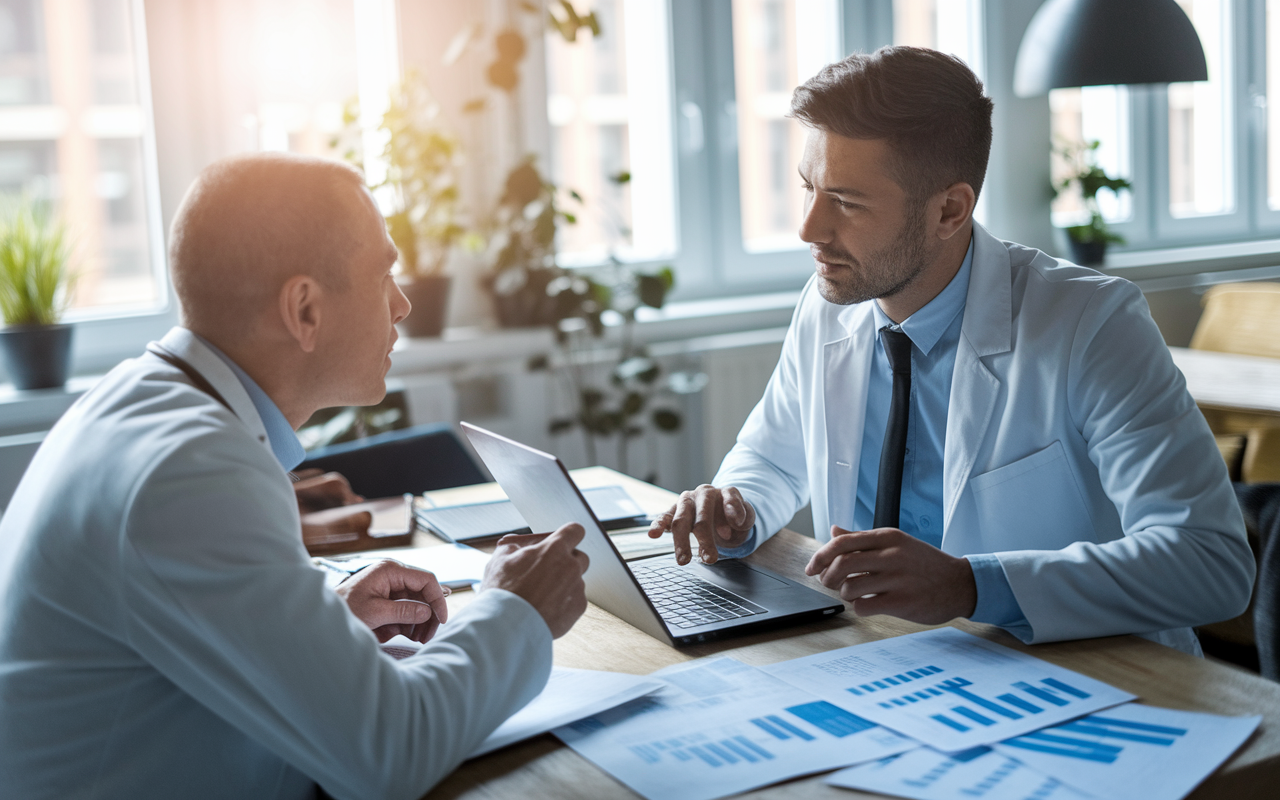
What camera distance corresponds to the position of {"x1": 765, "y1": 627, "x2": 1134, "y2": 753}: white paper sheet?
0.98m

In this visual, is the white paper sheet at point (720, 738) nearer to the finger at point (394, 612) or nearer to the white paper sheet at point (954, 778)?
the white paper sheet at point (954, 778)

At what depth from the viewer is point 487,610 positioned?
103cm

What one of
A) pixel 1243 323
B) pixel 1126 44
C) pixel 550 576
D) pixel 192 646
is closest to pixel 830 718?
pixel 550 576

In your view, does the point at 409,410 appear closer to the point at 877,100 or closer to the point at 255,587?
the point at 877,100

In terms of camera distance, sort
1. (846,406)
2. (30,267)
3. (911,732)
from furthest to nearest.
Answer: (30,267) → (846,406) → (911,732)

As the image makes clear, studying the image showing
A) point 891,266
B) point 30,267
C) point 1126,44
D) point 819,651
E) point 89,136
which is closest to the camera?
point 819,651

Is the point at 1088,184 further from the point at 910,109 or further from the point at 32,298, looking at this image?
the point at 32,298

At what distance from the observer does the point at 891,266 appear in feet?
5.36

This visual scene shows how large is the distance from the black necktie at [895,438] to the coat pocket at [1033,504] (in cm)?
14

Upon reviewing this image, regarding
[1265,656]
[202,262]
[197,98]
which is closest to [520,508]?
[202,262]

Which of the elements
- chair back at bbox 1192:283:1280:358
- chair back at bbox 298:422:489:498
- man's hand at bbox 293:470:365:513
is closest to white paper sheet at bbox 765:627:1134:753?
man's hand at bbox 293:470:365:513

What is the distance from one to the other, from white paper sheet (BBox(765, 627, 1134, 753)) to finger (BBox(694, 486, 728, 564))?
34 centimetres

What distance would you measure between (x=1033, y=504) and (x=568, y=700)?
755 millimetres

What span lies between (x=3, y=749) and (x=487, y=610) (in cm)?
42
